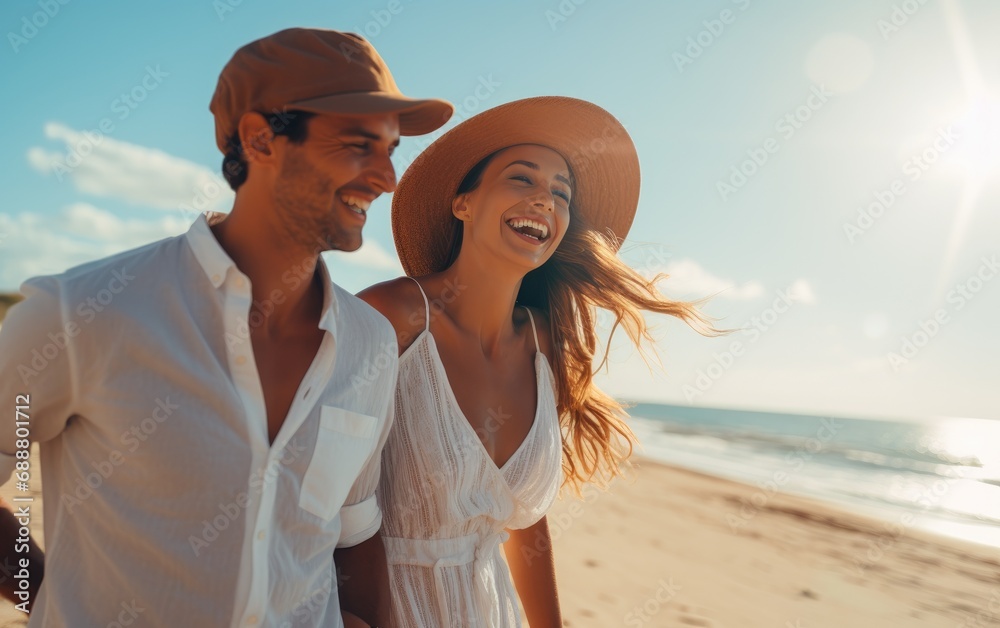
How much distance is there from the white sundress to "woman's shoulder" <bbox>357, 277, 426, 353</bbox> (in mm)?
32

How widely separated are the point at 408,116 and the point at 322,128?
26 centimetres

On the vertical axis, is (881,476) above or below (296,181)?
above

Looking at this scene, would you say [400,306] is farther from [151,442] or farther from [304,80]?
[151,442]

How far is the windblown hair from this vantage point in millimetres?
3252

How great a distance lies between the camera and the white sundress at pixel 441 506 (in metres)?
2.39

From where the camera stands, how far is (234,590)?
1.50 metres

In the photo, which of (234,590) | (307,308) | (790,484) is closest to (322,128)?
(307,308)

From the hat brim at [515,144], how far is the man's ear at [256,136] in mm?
1384

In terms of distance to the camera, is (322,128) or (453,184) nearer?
(322,128)

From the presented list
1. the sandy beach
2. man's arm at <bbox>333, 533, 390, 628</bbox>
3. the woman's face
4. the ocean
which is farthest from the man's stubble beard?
the ocean

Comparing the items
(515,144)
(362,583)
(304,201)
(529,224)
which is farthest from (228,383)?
(515,144)

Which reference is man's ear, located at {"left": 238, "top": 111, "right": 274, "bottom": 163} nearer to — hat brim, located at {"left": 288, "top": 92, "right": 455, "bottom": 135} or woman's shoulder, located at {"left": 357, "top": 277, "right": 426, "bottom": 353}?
hat brim, located at {"left": 288, "top": 92, "right": 455, "bottom": 135}

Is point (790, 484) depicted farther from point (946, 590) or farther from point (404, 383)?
point (404, 383)

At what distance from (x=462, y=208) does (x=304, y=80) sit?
4.80 feet
